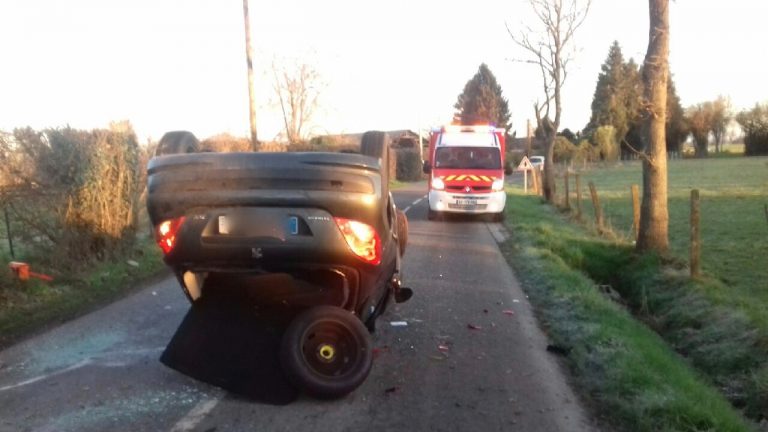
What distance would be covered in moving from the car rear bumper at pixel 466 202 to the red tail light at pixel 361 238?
53.1ft

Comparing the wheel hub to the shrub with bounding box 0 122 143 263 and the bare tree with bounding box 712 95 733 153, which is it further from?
the bare tree with bounding box 712 95 733 153

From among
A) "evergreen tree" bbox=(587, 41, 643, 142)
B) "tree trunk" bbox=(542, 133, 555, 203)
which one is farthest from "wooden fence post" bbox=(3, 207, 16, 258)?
"evergreen tree" bbox=(587, 41, 643, 142)

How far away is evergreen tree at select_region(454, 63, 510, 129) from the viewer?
80625mm

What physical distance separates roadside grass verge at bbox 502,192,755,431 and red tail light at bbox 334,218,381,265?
6.82ft

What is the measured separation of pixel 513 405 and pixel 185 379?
2.64 m

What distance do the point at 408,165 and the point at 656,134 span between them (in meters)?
46.9

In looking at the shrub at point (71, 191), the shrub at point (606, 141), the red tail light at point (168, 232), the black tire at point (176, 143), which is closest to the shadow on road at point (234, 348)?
the red tail light at point (168, 232)

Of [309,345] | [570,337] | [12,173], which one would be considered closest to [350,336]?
[309,345]

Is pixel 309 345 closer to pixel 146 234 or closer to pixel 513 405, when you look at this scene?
pixel 513 405

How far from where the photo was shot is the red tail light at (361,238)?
5.99 meters

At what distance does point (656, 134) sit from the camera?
14.3 meters

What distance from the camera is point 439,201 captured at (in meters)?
22.3

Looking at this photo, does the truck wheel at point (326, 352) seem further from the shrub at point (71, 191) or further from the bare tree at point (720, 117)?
the bare tree at point (720, 117)

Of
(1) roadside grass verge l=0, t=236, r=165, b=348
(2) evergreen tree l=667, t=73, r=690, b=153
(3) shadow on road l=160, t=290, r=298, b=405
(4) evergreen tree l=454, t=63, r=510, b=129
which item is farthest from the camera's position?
(2) evergreen tree l=667, t=73, r=690, b=153
